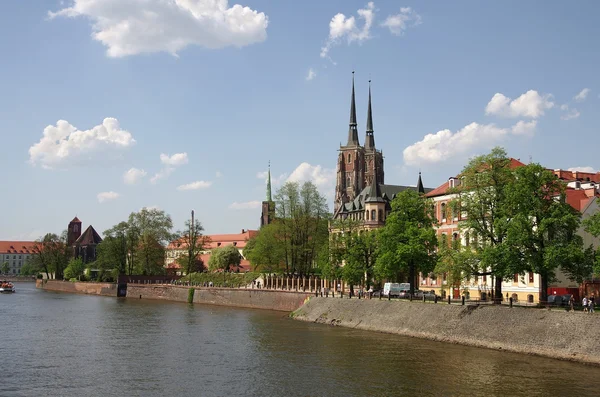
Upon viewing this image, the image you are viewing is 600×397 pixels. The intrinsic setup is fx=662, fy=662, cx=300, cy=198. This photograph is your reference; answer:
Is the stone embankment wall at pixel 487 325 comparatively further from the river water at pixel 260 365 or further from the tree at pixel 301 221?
the tree at pixel 301 221

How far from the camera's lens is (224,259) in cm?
16075

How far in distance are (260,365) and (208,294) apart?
70.8 m

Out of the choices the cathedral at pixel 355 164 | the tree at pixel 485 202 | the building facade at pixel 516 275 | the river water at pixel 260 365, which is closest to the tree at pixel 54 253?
the cathedral at pixel 355 164

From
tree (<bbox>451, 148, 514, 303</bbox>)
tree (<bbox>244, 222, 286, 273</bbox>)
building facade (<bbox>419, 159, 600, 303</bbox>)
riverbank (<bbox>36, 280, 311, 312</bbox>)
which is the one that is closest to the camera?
tree (<bbox>451, 148, 514, 303</bbox>)

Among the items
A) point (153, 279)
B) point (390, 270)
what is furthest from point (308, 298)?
point (153, 279)

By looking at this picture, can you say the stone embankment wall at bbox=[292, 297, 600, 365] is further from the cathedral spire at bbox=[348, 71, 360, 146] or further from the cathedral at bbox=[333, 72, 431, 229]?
the cathedral spire at bbox=[348, 71, 360, 146]

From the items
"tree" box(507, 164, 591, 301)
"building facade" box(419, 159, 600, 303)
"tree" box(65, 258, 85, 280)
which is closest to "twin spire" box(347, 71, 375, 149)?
"tree" box(65, 258, 85, 280)

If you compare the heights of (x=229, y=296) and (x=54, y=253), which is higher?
(x=54, y=253)

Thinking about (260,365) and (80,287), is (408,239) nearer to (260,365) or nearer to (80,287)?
(260,365)

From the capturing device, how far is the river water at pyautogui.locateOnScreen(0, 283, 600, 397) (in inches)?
1368

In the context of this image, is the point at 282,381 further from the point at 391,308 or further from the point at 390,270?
the point at 390,270

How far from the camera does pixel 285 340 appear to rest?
5456cm

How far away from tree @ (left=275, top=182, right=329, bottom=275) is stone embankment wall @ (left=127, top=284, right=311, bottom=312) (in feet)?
28.8

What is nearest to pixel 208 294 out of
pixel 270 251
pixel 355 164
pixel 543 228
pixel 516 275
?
pixel 270 251
